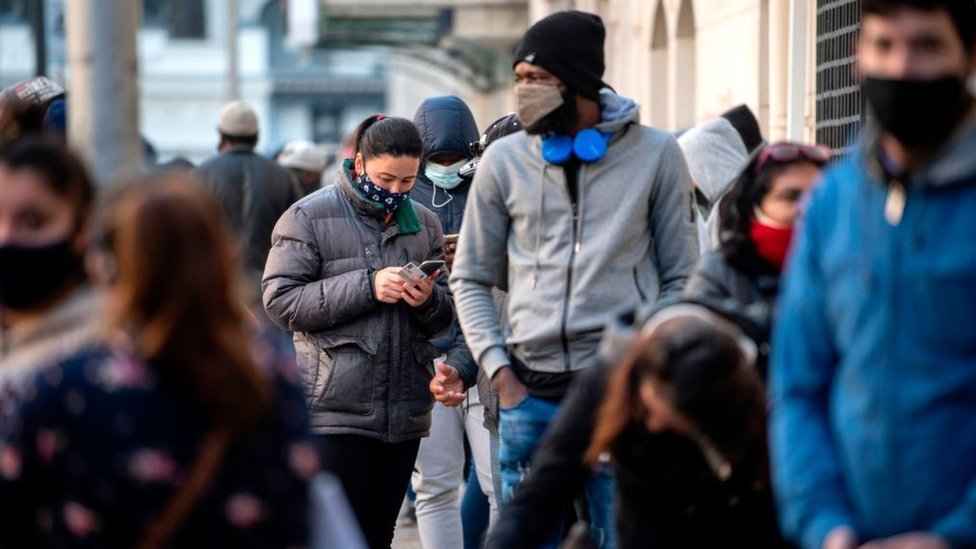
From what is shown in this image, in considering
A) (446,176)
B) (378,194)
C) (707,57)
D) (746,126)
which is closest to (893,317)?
(378,194)

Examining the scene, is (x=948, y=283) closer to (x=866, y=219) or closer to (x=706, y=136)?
(x=866, y=219)

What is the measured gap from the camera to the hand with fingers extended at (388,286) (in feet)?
20.5

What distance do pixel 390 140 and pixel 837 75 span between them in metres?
3.94

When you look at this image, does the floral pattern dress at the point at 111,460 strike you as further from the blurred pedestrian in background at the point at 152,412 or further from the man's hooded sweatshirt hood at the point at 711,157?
the man's hooded sweatshirt hood at the point at 711,157

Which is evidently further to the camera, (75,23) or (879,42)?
(75,23)

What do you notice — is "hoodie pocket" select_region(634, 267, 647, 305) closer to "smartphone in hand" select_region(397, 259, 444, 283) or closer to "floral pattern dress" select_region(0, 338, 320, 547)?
"smartphone in hand" select_region(397, 259, 444, 283)

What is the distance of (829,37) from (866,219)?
682 cm

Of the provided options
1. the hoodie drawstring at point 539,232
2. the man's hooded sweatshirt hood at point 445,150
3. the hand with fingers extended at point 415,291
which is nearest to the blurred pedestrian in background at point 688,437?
the hoodie drawstring at point 539,232

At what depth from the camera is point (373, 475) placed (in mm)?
6492

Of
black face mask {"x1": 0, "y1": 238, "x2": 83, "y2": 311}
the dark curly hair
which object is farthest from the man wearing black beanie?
black face mask {"x1": 0, "y1": 238, "x2": 83, "y2": 311}

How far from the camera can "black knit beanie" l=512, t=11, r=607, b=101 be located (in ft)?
17.4

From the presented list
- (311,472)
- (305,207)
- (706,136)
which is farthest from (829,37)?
(311,472)

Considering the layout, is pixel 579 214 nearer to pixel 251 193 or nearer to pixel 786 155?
pixel 786 155

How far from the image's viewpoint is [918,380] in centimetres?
327
